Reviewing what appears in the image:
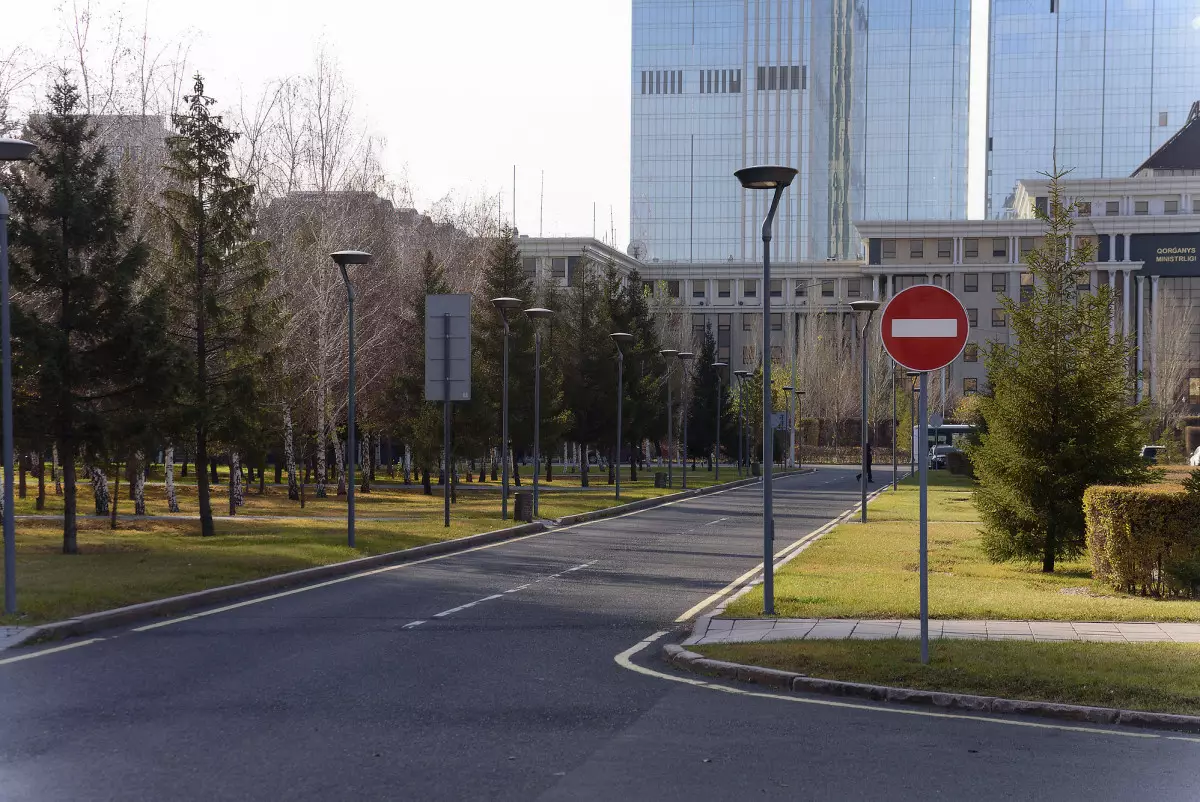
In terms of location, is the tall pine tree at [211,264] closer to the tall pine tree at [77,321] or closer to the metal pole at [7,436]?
the tall pine tree at [77,321]

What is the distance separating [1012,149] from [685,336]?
91.8 metres

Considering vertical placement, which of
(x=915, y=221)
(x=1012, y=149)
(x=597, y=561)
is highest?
(x=1012, y=149)

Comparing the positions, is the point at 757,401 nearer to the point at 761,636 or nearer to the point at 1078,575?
the point at 1078,575

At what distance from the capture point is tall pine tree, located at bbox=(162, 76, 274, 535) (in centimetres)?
2461

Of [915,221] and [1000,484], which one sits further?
[915,221]

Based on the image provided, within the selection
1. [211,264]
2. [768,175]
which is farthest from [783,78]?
[768,175]

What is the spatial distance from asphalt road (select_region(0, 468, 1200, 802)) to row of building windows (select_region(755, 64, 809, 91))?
14033cm

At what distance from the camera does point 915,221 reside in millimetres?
114750

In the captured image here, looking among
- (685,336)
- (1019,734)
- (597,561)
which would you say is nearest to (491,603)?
(597,561)

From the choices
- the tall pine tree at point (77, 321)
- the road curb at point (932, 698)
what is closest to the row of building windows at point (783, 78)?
the tall pine tree at point (77, 321)

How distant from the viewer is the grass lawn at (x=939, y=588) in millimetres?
13125

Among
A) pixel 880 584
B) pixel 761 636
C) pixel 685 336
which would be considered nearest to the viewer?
pixel 761 636

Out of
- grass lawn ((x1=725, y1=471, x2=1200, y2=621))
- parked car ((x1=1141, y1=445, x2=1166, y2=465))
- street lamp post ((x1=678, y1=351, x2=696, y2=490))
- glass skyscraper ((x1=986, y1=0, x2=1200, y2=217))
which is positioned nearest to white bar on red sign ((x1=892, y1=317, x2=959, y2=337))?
grass lawn ((x1=725, y1=471, x2=1200, y2=621))

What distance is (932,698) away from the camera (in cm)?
884
